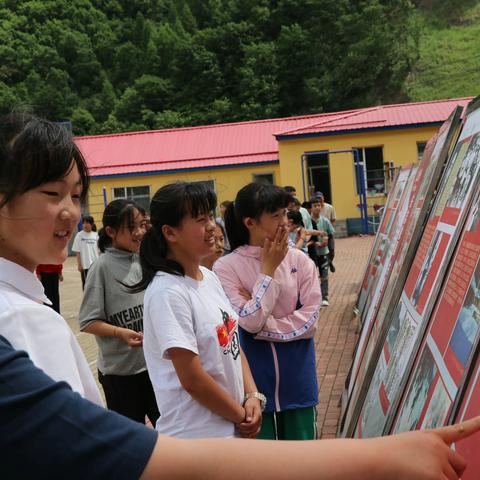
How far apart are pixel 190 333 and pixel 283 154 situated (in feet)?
69.2

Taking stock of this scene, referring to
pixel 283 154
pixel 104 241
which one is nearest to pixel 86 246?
pixel 104 241

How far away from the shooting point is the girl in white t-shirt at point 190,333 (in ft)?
7.06

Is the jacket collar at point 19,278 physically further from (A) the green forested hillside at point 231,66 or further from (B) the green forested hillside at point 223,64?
(A) the green forested hillside at point 231,66

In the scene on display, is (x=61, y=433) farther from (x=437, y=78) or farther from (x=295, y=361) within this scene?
(x=437, y=78)

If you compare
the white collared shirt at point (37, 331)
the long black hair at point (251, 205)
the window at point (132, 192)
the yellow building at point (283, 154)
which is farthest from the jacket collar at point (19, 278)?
the window at point (132, 192)

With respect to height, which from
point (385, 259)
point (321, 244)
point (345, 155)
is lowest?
point (345, 155)

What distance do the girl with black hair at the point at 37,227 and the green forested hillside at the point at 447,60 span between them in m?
44.0

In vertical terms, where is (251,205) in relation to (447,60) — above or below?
below

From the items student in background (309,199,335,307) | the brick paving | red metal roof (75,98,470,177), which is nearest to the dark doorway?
red metal roof (75,98,470,177)

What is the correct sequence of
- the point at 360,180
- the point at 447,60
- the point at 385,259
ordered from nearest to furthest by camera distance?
1. the point at 385,259
2. the point at 360,180
3. the point at 447,60

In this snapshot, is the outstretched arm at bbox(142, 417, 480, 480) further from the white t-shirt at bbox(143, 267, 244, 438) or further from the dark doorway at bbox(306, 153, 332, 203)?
the dark doorway at bbox(306, 153, 332, 203)

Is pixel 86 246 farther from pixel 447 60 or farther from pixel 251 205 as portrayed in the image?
pixel 447 60

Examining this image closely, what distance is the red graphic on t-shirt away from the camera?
2230 mm

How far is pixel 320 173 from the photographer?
77.9 feet
